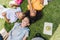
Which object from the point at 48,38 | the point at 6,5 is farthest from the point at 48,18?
the point at 6,5

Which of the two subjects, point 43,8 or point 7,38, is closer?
point 43,8

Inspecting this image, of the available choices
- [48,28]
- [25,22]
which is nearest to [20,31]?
[25,22]

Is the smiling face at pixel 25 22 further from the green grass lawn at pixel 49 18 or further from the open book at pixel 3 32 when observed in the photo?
the open book at pixel 3 32

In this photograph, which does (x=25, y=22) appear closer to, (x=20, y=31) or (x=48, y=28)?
(x=20, y=31)

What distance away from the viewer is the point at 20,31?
1441 mm

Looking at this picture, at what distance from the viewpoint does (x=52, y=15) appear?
1.33 meters

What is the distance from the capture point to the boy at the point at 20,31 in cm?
142

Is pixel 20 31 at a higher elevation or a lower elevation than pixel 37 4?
lower

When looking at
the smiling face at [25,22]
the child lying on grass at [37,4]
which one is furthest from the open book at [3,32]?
the child lying on grass at [37,4]

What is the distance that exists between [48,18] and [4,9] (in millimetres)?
386

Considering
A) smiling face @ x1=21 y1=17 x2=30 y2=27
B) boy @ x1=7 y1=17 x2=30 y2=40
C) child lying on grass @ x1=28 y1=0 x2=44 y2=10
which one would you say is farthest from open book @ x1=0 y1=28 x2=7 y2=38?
child lying on grass @ x1=28 y1=0 x2=44 y2=10

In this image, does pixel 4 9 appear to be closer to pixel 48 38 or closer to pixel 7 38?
pixel 7 38

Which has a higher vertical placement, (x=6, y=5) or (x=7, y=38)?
(x=6, y=5)

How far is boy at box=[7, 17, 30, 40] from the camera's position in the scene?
142cm
